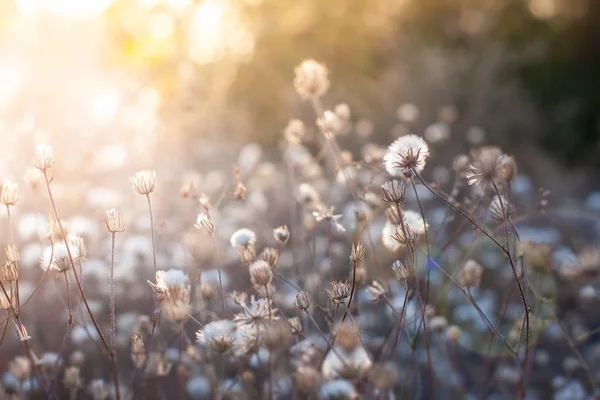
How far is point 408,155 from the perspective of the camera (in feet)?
4.19

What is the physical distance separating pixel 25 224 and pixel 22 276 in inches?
10.3

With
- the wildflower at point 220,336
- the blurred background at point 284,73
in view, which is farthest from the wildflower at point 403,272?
the blurred background at point 284,73

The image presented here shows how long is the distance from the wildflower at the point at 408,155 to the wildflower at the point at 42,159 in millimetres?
778

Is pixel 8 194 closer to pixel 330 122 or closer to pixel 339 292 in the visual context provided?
pixel 339 292

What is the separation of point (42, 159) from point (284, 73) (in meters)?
7.26

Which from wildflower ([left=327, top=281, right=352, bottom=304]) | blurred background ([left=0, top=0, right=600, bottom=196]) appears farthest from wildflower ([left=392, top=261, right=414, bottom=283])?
blurred background ([left=0, top=0, right=600, bottom=196])

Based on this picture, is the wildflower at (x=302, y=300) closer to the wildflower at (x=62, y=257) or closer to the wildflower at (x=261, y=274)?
the wildflower at (x=261, y=274)

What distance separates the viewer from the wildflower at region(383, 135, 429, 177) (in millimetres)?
1280

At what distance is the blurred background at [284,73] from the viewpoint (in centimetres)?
579

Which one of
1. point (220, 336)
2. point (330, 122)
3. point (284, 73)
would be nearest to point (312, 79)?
point (330, 122)

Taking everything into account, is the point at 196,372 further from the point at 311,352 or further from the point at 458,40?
the point at 458,40

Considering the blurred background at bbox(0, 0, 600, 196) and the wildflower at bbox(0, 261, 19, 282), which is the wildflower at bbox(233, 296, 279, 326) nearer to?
the wildflower at bbox(0, 261, 19, 282)

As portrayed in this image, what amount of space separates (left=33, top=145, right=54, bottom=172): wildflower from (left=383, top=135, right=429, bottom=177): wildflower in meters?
0.78

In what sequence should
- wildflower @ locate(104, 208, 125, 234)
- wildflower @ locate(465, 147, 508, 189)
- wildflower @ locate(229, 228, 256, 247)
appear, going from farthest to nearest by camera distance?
1. wildflower @ locate(229, 228, 256, 247)
2. wildflower @ locate(104, 208, 125, 234)
3. wildflower @ locate(465, 147, 508, 189)
